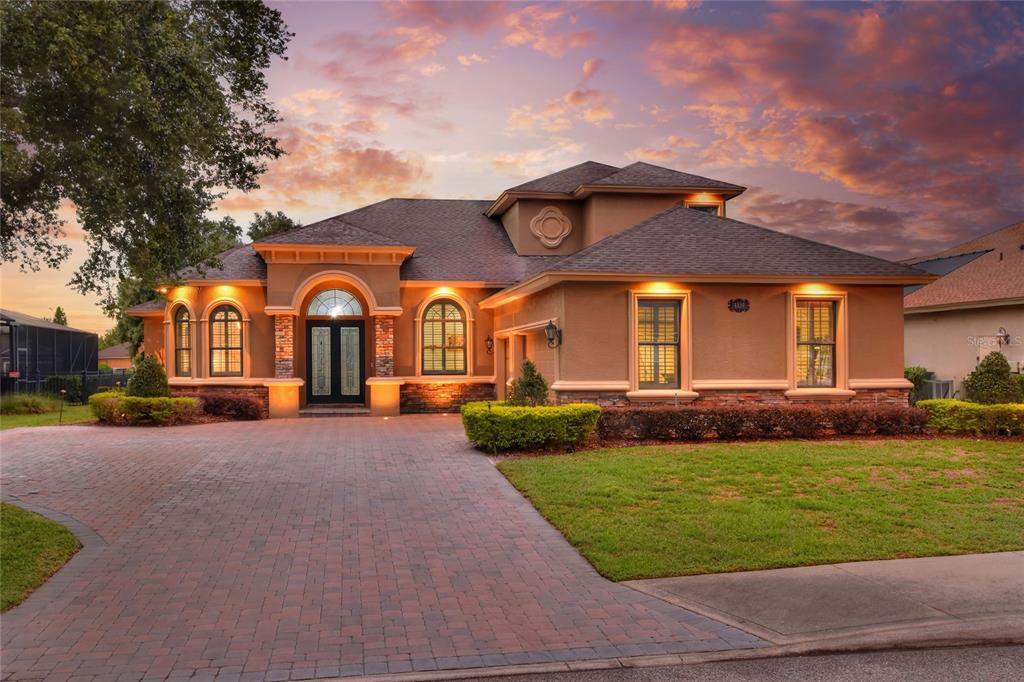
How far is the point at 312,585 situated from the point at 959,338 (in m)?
22.4

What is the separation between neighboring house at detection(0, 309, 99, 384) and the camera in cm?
2945

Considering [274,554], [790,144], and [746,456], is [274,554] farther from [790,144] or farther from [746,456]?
[790,144]

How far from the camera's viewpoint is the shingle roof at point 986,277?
67.9ft

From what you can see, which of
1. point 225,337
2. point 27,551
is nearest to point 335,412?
point 225,337

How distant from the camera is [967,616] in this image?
18.0 ft

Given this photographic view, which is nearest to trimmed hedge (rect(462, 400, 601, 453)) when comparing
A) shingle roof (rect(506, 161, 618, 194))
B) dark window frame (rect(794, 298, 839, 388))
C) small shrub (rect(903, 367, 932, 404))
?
dark window frame (rect(794, 298, 839, 388))

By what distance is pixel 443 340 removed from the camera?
871 inches

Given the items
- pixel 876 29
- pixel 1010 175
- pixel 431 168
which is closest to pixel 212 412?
pixel 431 168

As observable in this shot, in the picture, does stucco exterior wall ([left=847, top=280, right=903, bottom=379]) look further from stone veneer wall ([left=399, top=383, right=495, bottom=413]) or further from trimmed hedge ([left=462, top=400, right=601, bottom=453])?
stone veneer wall ([left=399, top=383, right=495, bottom=413])

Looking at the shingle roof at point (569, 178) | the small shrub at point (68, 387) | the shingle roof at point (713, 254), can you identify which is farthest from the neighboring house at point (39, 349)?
the shingle roof at point (713, 254)

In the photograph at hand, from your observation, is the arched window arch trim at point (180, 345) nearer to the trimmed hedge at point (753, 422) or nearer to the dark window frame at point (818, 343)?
the trimmed hedge at point (753, 422)

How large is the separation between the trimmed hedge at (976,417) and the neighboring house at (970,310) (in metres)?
6.69

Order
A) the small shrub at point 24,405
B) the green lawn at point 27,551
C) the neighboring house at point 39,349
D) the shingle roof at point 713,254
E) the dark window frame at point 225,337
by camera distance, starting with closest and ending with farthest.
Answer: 1. the green lawn at point 27,551
2. the shingle roof at point 713,254
3. the dark window frame at point 225,337
4. the small shrub at point 24,405
5. the neighboring house at point 39,349

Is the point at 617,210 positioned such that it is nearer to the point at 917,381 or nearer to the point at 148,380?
the point at 917,381
